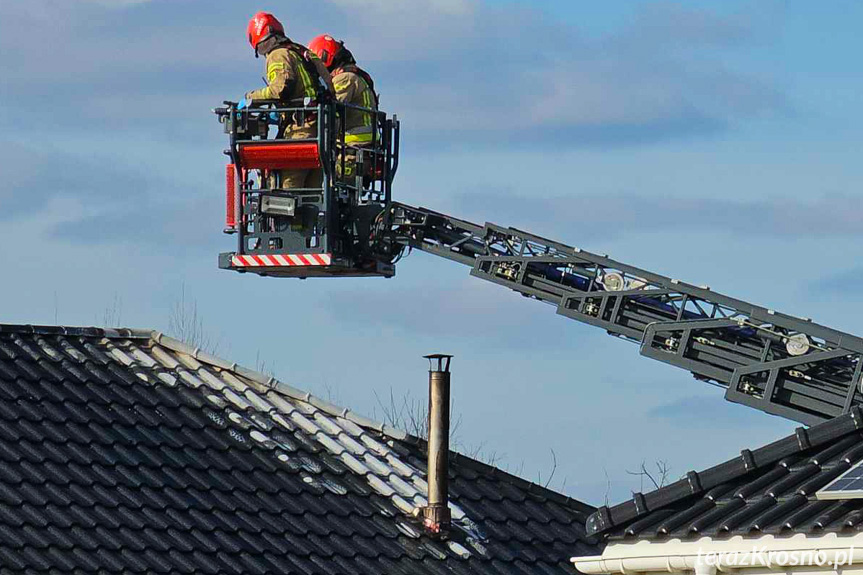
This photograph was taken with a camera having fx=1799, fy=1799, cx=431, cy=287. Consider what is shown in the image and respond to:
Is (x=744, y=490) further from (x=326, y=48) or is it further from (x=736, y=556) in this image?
(x=326, y=48)

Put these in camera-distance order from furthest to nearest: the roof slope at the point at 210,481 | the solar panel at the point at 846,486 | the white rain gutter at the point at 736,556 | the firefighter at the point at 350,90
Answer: the firefighter at the point at 350,90, the roof slope at the point at 210,481, the solar panel at the point at 846,486, the white rain gutter at the point at 736,556

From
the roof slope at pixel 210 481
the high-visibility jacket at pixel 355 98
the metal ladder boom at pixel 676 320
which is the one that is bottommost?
the roof slope at pixel 210 481

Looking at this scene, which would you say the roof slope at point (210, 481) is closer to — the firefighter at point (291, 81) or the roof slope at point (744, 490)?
the firefighter at point (291, 81)

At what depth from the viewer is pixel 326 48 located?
70.3ft

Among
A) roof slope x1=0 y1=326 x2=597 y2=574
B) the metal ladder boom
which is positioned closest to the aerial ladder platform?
the metal ladder boom

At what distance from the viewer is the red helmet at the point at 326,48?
70.1ft

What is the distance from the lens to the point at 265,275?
20719mm

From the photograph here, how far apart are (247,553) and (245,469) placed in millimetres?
1493

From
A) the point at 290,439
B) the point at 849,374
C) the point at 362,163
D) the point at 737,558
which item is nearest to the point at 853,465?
the point at 737,558

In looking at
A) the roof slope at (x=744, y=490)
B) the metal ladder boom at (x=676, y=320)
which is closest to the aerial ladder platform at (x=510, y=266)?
the metal ladder boom at (x=676, y=320)

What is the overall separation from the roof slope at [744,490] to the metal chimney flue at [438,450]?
364 cm

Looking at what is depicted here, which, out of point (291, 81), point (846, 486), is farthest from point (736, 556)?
point (291, 81)

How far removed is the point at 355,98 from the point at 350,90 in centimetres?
12

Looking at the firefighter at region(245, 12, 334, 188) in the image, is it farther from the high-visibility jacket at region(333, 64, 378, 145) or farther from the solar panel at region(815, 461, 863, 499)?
the solar panel at region(815, 461, 863, 499)
